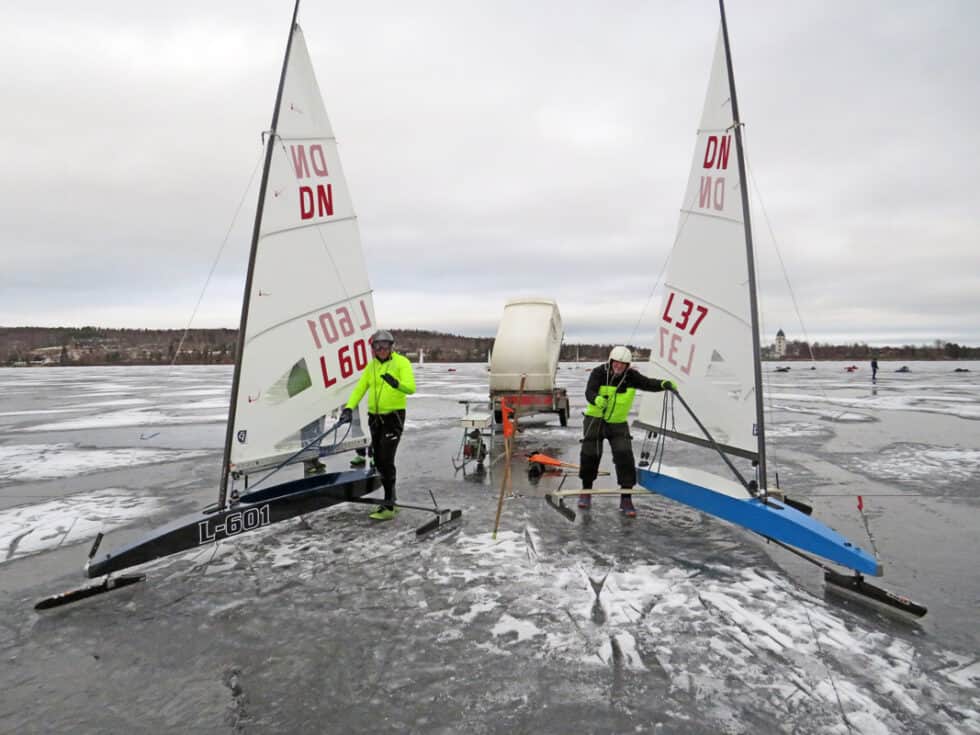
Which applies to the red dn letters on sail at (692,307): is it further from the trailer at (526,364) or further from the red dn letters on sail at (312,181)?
the trailer at (526,364)

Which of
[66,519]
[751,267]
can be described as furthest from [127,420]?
[751,267]

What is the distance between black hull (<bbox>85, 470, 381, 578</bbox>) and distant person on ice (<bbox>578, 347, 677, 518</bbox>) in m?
2.32

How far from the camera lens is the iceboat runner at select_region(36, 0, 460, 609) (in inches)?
180

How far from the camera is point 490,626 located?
11.4 ft

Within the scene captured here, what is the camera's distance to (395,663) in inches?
120

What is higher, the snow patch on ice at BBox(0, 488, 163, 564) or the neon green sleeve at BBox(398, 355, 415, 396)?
the neon green sleeve at BBox(398, 355, 415, 396)

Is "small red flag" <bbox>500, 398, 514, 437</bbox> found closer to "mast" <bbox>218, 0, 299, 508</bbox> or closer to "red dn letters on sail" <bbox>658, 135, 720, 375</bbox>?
"red dn letters on sail" <bbox>658, 135, 720, 375</bbox>

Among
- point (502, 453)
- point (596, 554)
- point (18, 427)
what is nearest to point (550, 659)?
point (596, 554)

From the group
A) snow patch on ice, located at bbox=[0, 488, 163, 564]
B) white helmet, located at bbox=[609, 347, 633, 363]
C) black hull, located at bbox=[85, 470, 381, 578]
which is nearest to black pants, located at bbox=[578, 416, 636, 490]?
white helmet, located at bbox=[609, 347, 633, 363]

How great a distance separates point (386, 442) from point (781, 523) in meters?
3.67

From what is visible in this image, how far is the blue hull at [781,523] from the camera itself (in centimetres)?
376

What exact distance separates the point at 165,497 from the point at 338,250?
148 inches

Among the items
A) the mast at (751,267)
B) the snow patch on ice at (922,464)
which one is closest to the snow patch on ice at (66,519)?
the mast at (751,267)

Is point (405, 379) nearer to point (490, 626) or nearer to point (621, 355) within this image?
point (621, 355)
